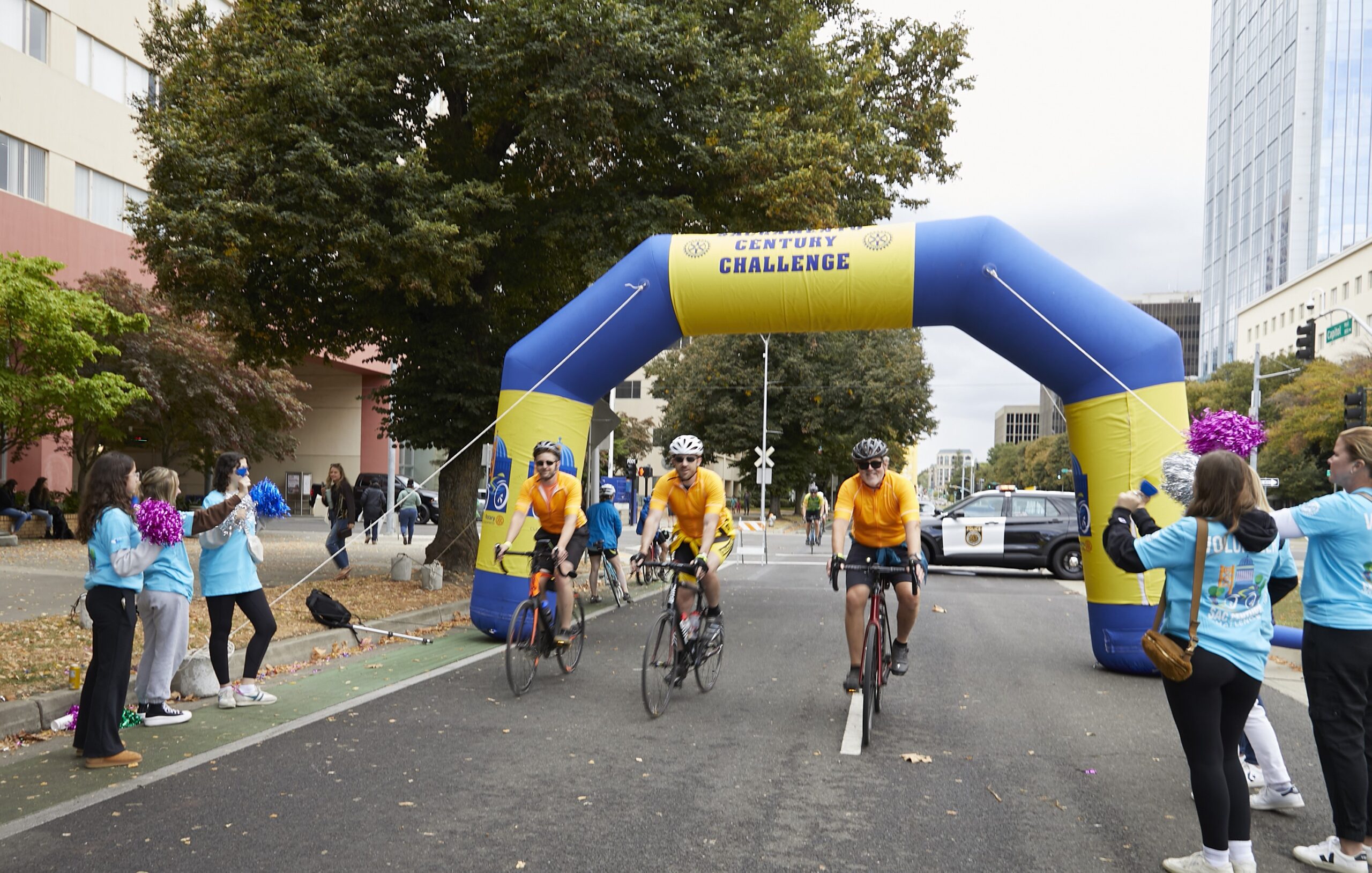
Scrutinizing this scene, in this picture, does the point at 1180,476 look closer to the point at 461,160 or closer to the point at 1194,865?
the point at 1194,865

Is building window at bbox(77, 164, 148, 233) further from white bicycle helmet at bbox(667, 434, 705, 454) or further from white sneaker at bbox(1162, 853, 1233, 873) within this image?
white sneaker at bbox(1162, 853, 1233, 873)

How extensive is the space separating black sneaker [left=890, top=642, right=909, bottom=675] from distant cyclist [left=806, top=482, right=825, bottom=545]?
2125cm

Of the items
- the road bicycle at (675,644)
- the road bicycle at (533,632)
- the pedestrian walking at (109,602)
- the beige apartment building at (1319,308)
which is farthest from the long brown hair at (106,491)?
the beige apartment building at (1319,308)

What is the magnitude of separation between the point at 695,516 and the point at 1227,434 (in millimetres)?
3870

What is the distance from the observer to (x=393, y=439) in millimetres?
16312

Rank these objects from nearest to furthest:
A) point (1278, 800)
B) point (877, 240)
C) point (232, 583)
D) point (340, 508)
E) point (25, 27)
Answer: point (1278, 800)
point (232, 583)
point (877, 240)
point (340, 508)
point (25, 27)

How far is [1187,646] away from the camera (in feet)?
13.5

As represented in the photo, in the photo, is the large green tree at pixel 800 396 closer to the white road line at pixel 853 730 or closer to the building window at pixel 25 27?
the building window at pixel 25 27

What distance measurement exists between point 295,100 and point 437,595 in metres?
6.49

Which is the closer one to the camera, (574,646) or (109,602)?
(109,602)

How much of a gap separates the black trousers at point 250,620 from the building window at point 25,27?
26.2 metres

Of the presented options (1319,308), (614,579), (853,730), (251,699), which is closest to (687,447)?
(853,730)

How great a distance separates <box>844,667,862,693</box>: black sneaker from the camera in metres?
6.80

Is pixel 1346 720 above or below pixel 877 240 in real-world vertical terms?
below
